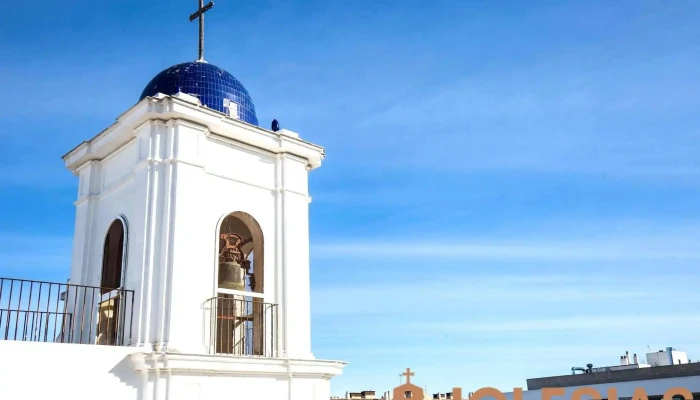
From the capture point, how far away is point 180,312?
11531mm

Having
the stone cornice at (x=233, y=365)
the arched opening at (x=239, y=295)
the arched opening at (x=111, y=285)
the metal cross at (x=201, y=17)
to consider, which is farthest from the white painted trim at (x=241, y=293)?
the metal cross at (x=201, y=17)

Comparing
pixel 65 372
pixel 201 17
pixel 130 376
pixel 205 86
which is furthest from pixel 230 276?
pixel 201 17

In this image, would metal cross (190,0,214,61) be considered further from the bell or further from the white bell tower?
the bell

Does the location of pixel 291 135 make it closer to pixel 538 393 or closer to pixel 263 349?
pixel 263 349

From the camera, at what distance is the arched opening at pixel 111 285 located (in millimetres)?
12422

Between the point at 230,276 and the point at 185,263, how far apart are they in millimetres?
1345

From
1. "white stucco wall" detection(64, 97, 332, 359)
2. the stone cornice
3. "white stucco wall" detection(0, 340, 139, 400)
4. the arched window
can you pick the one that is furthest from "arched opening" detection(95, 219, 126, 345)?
the stone cornice

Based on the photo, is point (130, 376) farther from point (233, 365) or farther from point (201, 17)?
point (201, 17)

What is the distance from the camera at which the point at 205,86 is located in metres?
14.1

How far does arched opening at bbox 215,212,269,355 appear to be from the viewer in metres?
13.0

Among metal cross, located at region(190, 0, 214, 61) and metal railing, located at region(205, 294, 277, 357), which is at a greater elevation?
metal cross, located at region(190, 0, 214, 61)

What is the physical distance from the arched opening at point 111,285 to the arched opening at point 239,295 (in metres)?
1.77

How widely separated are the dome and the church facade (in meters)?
0.03

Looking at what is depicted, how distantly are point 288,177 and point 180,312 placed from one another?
149 inches
